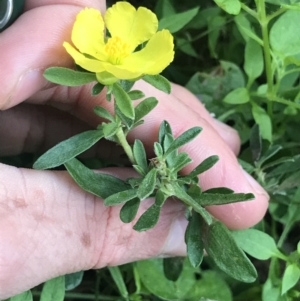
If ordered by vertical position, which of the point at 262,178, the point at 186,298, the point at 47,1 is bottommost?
the point at 186,298

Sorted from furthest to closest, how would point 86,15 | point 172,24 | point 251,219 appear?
point 172,24
point 251,219
point 86,15

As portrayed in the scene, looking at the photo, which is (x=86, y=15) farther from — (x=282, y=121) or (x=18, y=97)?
(x=282, y=121)

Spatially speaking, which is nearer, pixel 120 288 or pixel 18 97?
pixel 18 97

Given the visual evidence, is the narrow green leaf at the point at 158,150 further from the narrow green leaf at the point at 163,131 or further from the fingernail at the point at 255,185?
the fingernail at the point at 255,185

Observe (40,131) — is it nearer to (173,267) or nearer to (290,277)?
(173,267)

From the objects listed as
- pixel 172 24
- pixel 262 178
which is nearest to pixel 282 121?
pixel 262 178

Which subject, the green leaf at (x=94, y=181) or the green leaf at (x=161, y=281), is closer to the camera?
the green leaf at (x=94, y=181)

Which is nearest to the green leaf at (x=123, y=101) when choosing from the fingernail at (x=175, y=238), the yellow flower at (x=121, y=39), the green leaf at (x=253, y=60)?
the yellow flower at (x=121, y=39)
